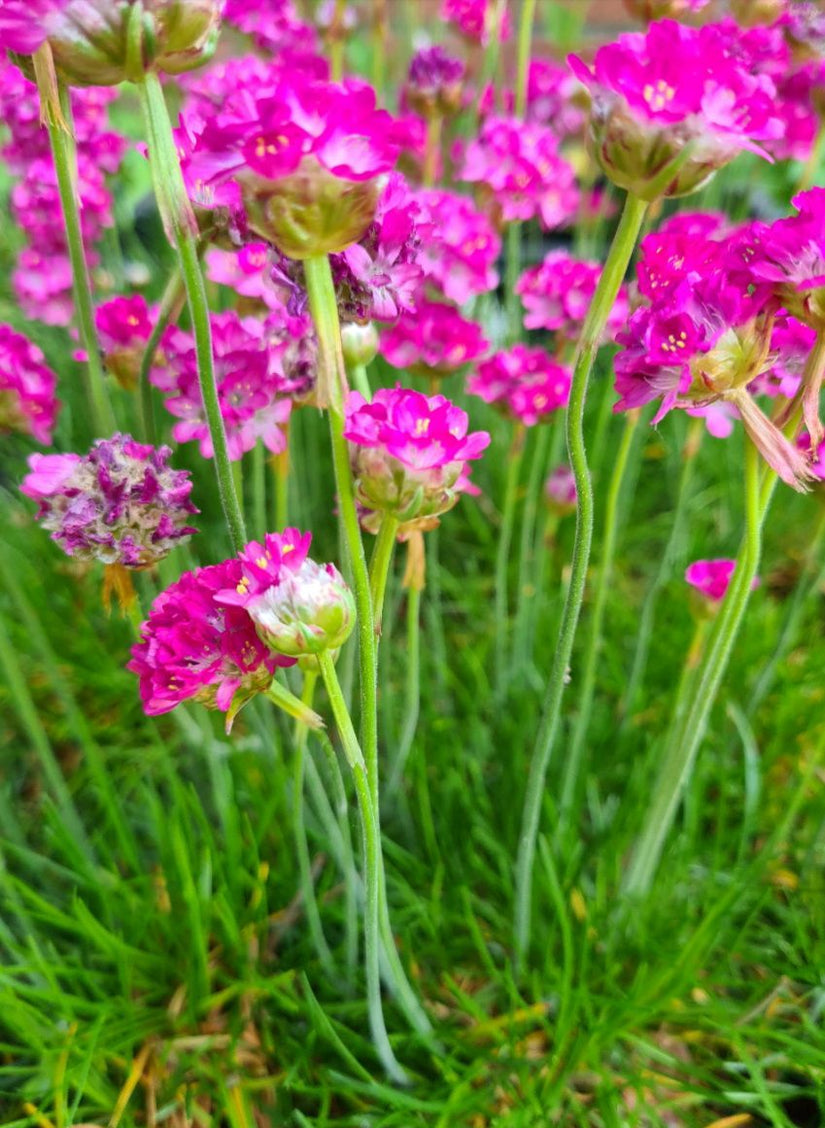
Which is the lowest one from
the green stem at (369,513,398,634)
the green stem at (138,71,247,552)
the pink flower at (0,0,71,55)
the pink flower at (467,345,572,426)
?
the pink flower at (467,345,572,426)

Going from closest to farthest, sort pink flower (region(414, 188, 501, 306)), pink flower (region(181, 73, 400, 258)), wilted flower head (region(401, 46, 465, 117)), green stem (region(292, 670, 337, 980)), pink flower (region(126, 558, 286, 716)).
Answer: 1. pink flower (region(181, 73, 400, 258))
2. pink flower (region(126, 558, 286, 716))
3. green stem (region(292, 670, 337, 980))
4. pink flower (region(414, 188, 501, 306))
5. wilted flower head (region(401, 46, 465, 117))

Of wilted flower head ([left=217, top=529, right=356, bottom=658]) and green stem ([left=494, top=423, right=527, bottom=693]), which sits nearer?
wilted flower head ([left=217, top=529, right=356, bottom=658])

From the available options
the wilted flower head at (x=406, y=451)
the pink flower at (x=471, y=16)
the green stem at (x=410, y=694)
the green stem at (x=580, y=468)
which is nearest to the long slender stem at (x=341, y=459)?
the wilted flower head at (x=406, y=451)

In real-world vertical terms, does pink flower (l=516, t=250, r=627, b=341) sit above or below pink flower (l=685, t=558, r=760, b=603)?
above

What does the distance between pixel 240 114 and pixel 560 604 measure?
0.83 metres

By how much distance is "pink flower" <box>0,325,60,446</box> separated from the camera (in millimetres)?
705

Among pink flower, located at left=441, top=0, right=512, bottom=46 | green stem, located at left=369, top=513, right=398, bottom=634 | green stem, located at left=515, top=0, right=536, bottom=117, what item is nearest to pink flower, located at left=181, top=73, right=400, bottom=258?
green stem, located at left=369, top=513, right=398, bottom=634

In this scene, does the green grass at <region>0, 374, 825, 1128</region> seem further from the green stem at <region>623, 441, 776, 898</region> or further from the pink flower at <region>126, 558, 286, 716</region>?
the pink flower at <region>126, 558, 286, 716</region>

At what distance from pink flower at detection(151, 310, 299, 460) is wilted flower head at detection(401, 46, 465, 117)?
0.50 metres

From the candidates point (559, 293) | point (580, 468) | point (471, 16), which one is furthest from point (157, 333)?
point (471, 16)

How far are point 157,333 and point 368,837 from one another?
12.8 inches

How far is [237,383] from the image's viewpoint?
0.58m

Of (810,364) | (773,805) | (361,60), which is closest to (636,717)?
(773,805)

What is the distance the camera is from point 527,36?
866 mm
